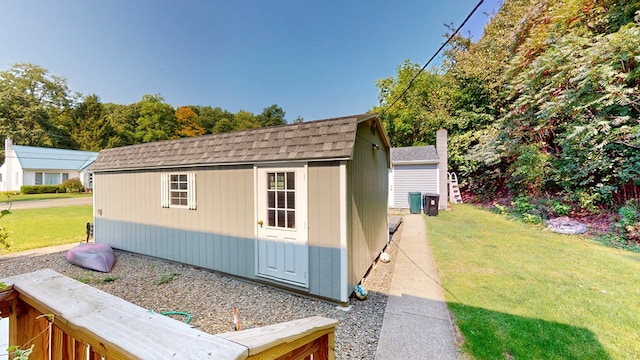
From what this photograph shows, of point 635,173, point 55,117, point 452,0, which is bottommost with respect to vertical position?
point 635,173

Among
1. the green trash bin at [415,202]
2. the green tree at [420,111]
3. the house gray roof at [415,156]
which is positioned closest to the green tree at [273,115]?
the green tree at [420,111]

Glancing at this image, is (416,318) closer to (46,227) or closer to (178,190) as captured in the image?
(178,190)

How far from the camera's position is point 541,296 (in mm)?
3893

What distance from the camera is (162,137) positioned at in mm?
33562

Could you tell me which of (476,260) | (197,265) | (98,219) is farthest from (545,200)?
(98,219)

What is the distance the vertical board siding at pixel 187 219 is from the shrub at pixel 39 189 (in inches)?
932

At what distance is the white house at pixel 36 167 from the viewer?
23203 millimetres

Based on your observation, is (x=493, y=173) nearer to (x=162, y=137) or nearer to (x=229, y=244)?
(x=229, y=244)

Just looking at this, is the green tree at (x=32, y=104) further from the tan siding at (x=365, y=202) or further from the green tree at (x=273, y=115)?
the tan siding at (x=365, y=202)

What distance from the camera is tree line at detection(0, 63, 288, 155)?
2814cm

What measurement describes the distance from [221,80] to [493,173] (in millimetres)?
22477

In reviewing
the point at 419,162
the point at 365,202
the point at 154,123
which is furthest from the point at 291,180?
the point at 154,123

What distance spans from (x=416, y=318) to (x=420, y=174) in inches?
433

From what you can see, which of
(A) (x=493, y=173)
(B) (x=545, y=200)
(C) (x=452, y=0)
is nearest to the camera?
(C) (x=452, y=0)
